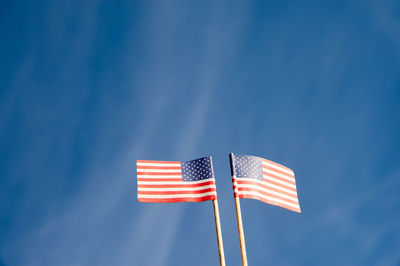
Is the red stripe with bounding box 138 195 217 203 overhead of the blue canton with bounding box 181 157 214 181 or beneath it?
beneath

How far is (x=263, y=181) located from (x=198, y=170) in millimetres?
2720

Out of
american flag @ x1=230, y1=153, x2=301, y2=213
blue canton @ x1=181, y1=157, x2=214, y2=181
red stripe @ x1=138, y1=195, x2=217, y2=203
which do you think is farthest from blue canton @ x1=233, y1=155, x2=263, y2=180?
red stripe @ x1=138, y1=195, x2=217, y2=203

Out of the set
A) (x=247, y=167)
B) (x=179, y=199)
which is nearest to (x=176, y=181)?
(x=179, y=199)

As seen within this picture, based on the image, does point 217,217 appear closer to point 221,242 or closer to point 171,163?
point 221,242

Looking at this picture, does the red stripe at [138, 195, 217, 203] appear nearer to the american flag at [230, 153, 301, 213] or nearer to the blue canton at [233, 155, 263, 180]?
the american flag at [230, 153, 301, 213]

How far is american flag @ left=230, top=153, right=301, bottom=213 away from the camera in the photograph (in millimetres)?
17000

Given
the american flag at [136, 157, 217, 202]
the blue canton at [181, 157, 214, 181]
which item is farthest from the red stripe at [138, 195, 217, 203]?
the blue canton at [181, 157, 214, 181]

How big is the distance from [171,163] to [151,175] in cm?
102

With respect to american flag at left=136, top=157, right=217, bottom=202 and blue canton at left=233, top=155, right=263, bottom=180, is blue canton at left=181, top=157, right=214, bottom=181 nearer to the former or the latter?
american flag at left=136, top=157, right=217, bottom=202

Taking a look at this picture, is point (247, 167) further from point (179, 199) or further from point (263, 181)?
point (179, 199)

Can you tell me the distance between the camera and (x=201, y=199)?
1683cm

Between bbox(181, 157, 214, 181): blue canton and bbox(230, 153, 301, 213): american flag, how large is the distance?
0.92 meters

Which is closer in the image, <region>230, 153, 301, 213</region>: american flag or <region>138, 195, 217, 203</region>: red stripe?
<region>138, 195, 217, 203</region>: red stripe

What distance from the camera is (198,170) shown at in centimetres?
1739
